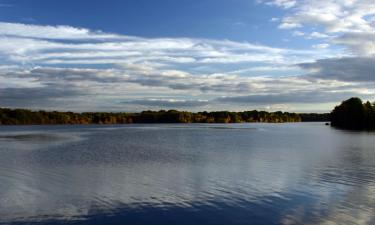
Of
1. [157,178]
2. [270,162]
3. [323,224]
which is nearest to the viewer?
[323,224]

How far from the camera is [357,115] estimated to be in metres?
131

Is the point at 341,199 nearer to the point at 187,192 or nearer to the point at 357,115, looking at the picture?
the point at 187,192

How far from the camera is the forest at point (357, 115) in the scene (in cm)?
12675

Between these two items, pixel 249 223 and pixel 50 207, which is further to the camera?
pixel 50 207

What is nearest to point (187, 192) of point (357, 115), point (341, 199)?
point (341, 199)

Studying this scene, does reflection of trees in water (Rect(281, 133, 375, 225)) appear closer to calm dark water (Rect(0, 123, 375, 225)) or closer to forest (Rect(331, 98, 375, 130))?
calm dark water (Rect(0, 123, 375, 225))

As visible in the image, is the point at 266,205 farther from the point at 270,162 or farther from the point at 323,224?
the point at 270,162

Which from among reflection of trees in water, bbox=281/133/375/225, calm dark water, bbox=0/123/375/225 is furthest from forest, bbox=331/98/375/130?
reflection of trees in water, bbox=281/133/375/225

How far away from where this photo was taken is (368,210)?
17.9 metres

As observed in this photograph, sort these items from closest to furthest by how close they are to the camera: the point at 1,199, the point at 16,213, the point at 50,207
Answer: the point at 16,213, the point at 50,207, the point at 1,199

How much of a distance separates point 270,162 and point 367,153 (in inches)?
557

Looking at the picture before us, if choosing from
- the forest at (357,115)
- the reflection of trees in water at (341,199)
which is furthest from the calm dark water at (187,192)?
the forest at (357,115)

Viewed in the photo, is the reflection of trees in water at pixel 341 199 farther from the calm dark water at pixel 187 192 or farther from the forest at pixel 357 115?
the forest at pixel 357 115

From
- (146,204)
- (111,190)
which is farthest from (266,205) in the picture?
(111,190)
